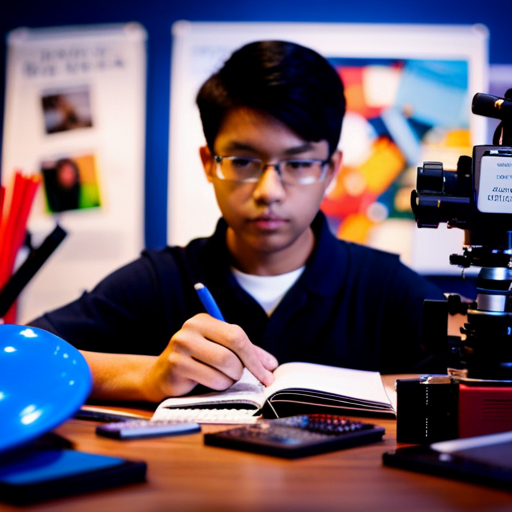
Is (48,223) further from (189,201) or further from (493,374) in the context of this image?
(493,374)

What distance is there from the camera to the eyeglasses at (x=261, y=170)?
4.17 ft

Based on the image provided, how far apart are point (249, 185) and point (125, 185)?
995 millimetres

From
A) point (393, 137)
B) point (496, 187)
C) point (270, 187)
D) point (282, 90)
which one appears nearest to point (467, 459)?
point (496, 187)

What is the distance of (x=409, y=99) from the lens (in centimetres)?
212

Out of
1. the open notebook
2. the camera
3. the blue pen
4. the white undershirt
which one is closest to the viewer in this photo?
the camera

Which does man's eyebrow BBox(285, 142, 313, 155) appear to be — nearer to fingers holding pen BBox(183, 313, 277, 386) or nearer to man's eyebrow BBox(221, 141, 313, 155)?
man's eyebrow BBox(221, 141, 313, 155)

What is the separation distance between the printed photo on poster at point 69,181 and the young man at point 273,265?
2.64 ft

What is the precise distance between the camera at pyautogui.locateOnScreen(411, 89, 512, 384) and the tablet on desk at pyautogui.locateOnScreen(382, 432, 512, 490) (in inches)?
4.0

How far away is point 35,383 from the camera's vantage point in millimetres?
613

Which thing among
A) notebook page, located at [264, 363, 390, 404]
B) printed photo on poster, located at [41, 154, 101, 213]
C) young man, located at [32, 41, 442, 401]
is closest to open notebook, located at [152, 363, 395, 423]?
notebook page, located at [264, 363, 390, 404]

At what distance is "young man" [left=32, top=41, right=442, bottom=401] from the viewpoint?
1.27 metres

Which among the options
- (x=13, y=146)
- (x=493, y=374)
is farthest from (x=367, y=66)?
(x=493, y=374)

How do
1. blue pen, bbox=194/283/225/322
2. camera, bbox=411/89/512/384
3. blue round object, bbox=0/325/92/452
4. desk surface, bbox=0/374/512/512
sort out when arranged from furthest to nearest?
blue pen, bbox=194/283/225/322 → camera, bbox=411/89/512/384 → blue round object, bbox=0/325/92/452 → desk surface, bbox=0/374/512/512

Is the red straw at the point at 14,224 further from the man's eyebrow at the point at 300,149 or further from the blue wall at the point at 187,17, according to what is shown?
the blue wall at the point at 187,17
